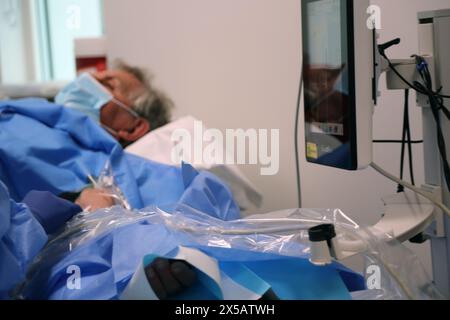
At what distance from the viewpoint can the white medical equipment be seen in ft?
2.10

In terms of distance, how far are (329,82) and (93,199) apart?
1.95 ft

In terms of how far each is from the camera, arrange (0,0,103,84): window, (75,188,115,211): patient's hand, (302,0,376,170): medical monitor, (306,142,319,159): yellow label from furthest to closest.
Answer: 1. (0,0,103,84): window
2. (75,188,115,211): patient's hand
3. (306,142,319,159): yellow label
4. (302,0,376,170): medical monitor

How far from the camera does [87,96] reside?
59.1 inches

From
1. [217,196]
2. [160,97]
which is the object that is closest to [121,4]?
[160,97]

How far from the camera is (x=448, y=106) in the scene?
73 centimetres

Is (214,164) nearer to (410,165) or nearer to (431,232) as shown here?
(410,165)

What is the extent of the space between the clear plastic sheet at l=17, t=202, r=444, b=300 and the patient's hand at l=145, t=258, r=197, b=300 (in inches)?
3.1

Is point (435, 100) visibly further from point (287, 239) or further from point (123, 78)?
point (123, 78)

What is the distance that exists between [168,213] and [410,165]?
46 centimetres

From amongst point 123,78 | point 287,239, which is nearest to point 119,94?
point 123,78

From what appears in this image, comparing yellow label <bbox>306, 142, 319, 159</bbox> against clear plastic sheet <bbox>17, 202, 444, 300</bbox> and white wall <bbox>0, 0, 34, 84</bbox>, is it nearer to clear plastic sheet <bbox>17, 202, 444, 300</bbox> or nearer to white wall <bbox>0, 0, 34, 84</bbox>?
clear plastic sheet <bbox>17, 202, 444, 300</bbox>

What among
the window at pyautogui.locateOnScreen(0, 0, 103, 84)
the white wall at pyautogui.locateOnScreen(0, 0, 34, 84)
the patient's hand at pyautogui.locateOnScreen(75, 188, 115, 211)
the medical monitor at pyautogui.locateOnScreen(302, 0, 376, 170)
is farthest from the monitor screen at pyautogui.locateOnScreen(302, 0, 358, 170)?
the white wall at pyautogui.locateOnScreen(0, 0, 34, 84)

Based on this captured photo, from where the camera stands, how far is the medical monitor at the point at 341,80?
2.09 feet

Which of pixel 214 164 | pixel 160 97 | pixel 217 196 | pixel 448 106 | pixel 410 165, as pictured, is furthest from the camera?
pixel 160 97
